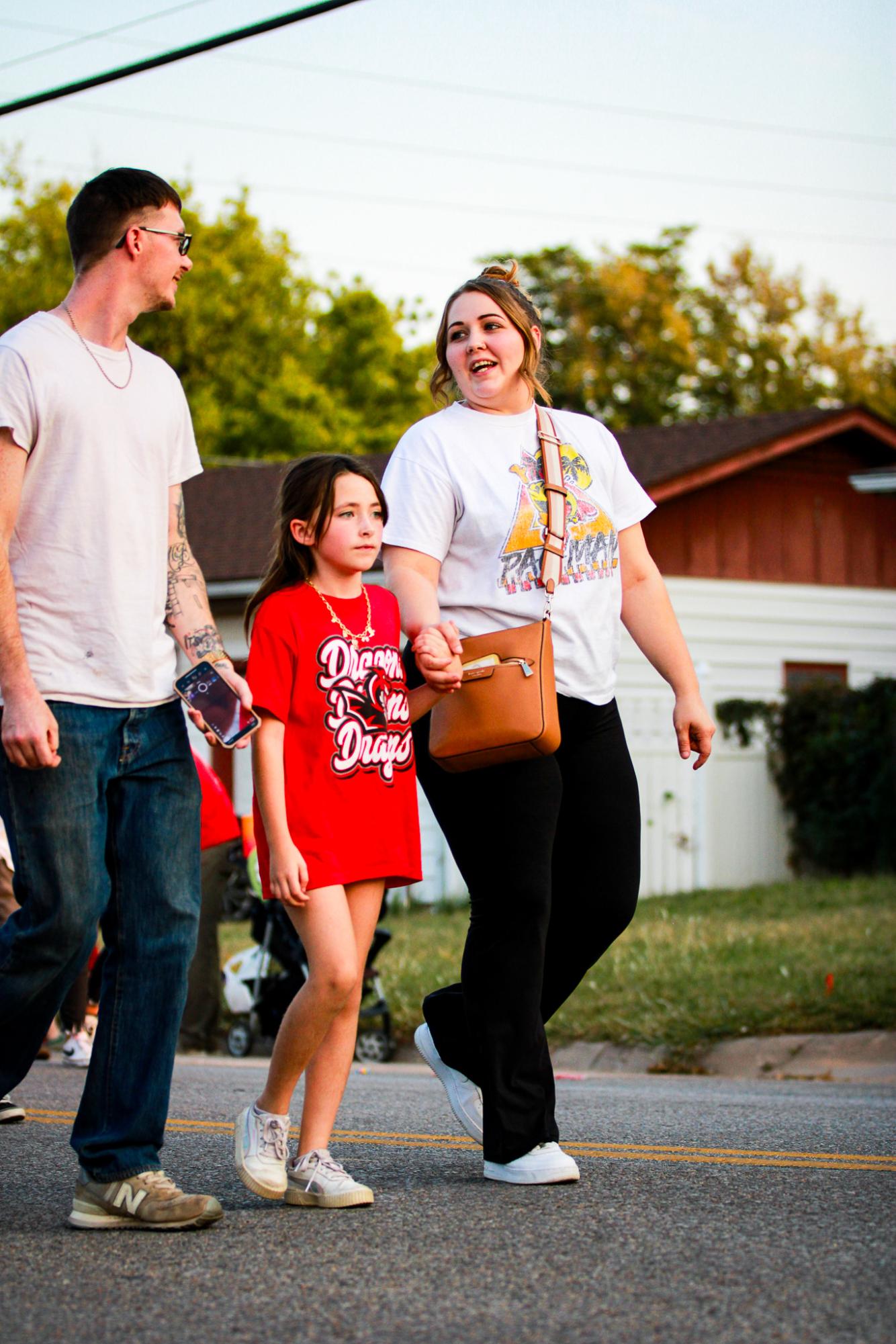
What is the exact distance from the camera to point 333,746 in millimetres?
4238

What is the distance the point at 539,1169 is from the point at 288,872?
0.99 meters

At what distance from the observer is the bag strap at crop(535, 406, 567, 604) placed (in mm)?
4535

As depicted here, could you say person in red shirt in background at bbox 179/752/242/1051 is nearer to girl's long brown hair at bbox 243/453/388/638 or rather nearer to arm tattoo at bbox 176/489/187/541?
girl's long brown hair at bbox 243/453/388/638

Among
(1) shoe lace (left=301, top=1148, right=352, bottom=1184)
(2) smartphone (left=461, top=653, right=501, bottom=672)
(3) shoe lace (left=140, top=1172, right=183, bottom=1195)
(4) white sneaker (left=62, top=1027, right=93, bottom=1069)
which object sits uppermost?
(2) smartphone (left=461, top=653, right=501, bottom=672)

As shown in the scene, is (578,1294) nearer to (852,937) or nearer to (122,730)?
(122,730)

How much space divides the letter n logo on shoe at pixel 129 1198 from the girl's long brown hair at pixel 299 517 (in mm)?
1368

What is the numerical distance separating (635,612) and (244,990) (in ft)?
20.8

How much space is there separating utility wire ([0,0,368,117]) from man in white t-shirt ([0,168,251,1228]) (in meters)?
5.66

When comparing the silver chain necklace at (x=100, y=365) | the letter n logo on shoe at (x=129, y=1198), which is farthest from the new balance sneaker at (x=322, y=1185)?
the silver chain necklace at (x=100, y=365)

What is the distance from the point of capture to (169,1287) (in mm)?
3389

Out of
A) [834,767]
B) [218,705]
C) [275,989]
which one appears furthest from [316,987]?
[834,767]

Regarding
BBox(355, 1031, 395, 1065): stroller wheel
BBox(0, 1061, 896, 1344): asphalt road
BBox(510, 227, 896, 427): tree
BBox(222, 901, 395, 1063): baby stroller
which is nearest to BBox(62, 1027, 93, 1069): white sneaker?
BBox(222, 901, 395, 1063): baby stroller

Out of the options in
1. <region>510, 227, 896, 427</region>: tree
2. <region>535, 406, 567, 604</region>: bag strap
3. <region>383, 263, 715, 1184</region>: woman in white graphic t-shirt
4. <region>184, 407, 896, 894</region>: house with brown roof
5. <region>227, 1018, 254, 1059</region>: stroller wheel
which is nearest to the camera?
<region>383, 263, 715, 1184</region>: woman in white graphic t-shirt

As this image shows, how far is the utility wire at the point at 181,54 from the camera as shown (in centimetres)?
932
